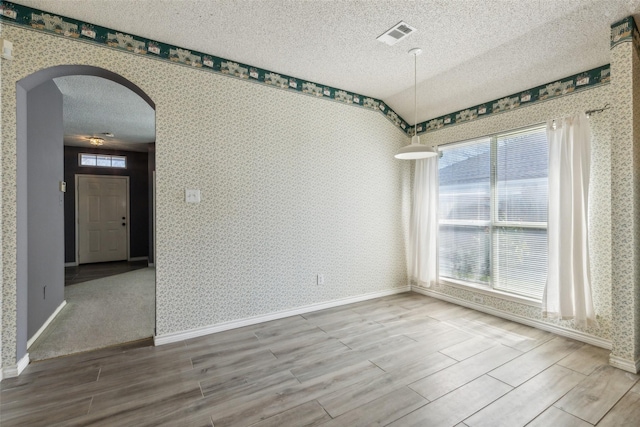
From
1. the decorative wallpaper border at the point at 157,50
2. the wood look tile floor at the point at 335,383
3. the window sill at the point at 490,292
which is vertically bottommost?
the wood look tile floor at the point at 335,383

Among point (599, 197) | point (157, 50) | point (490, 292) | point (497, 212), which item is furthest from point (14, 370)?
point (599, 197)

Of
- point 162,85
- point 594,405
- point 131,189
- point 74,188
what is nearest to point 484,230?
point 594,405

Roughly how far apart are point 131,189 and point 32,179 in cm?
518

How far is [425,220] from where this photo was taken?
14.4 feet

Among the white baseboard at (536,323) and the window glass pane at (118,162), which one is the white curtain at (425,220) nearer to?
the white baseboard at (536,323)

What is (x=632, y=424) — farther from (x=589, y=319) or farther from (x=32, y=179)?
(x=32, y=179)

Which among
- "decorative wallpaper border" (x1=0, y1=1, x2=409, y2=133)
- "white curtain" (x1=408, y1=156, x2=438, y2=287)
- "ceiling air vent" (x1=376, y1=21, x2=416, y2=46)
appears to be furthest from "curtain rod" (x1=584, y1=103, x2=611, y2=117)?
"decorative wallpaper border" (x1=0, y1=1, x2=409, y2=133)

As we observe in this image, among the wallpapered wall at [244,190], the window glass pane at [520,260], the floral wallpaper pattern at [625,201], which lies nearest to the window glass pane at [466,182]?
the window glass pane at [520,260]

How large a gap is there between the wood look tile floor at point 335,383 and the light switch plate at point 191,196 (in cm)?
143

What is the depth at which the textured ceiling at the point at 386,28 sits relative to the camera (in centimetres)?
235

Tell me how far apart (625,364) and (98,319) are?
5265mm

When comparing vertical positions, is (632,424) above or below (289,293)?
below

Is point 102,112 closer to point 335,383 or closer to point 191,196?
point 191,196

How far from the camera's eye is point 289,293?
142 inches
